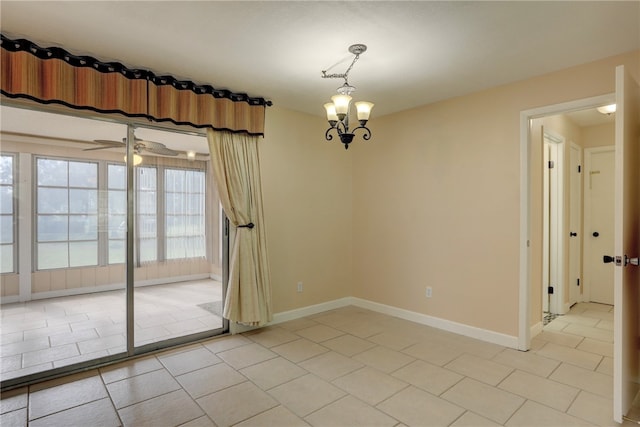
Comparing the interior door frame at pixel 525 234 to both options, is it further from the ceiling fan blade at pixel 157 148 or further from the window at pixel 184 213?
the ceiling fan blade at pixel 157 148

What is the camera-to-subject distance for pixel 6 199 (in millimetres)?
2812

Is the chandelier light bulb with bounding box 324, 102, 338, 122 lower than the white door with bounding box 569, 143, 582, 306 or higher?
higher

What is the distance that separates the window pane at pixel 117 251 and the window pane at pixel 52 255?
0.37m

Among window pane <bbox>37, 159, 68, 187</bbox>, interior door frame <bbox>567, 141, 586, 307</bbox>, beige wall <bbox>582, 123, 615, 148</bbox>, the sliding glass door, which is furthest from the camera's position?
beige wall <bbox>582, 123, 615, 148</bbox>

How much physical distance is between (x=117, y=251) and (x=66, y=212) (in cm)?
54

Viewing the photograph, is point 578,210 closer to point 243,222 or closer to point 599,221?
point 599,221

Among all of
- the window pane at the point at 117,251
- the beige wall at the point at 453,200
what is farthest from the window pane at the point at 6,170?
the beige wall at the point at 453,200

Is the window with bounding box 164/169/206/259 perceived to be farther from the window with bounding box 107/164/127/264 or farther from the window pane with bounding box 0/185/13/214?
the window pane with bounding box 0/185/13/214

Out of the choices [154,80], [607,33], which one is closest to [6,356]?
[154,80]

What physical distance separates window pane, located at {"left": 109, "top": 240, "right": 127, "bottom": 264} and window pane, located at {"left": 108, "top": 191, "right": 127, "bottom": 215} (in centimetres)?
29

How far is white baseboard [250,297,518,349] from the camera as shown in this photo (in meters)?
3.53

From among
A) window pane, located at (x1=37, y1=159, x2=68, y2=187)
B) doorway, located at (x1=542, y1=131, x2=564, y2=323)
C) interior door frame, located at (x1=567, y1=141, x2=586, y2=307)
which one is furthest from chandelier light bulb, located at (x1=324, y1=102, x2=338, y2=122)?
interior door frame, located at (x1=567, y1=141, x2=586, y2=307)

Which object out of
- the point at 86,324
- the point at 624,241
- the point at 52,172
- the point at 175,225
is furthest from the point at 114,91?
the point at 624,241

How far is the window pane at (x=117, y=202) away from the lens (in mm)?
3230
